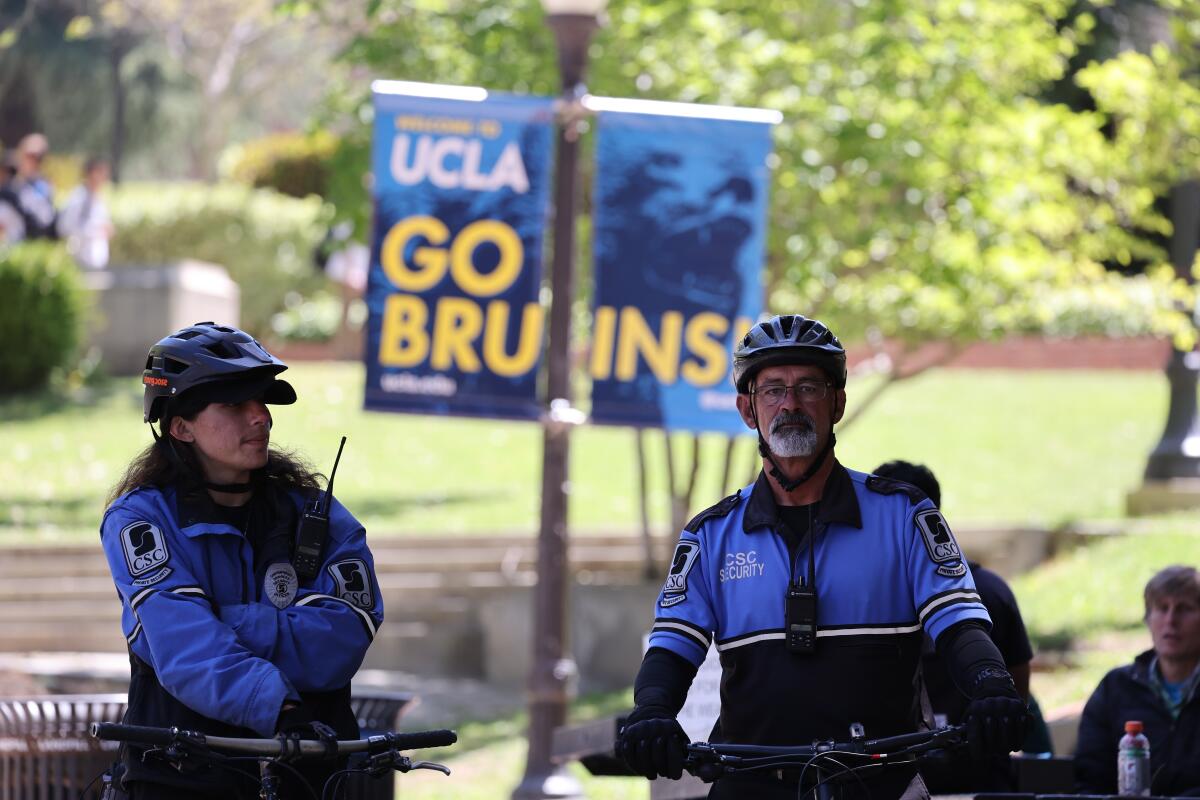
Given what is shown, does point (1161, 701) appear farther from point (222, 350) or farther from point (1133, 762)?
point (222, 350)

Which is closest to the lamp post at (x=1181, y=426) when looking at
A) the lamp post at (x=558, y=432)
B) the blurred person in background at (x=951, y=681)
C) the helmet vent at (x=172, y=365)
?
the lamp post at (x=558, y=432)

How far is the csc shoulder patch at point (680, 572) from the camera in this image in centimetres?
476

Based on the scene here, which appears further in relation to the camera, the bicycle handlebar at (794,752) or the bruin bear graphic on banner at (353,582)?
the bruin bear graphic on banner at (353,582)

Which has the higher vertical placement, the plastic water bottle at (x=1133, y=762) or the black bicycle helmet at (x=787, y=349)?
the black bicycle helmet at (x=787, y=349)

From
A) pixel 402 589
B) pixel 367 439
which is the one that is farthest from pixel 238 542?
pixel 367 439

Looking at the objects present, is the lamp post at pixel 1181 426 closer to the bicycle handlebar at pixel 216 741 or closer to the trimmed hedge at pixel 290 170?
the bicycle handlebar at pixel 216 741

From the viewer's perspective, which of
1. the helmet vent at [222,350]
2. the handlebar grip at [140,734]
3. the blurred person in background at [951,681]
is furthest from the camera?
the blurred person in background at [951,681]

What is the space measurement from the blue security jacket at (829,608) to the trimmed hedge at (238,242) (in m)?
25.4

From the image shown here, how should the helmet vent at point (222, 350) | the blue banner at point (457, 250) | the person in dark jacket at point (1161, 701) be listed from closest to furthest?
the helmet vent at point (222, 350) < the person in dark jacket at point (1161, 701) < the blue banner at point (457, 250)

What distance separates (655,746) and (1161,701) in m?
3.68

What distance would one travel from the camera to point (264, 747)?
14.3ft

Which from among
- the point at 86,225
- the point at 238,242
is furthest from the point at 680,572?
the point at 238,242

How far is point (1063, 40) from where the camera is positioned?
15.3 metres

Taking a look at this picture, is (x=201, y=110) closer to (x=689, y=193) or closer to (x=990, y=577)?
(x=689, y=193)
